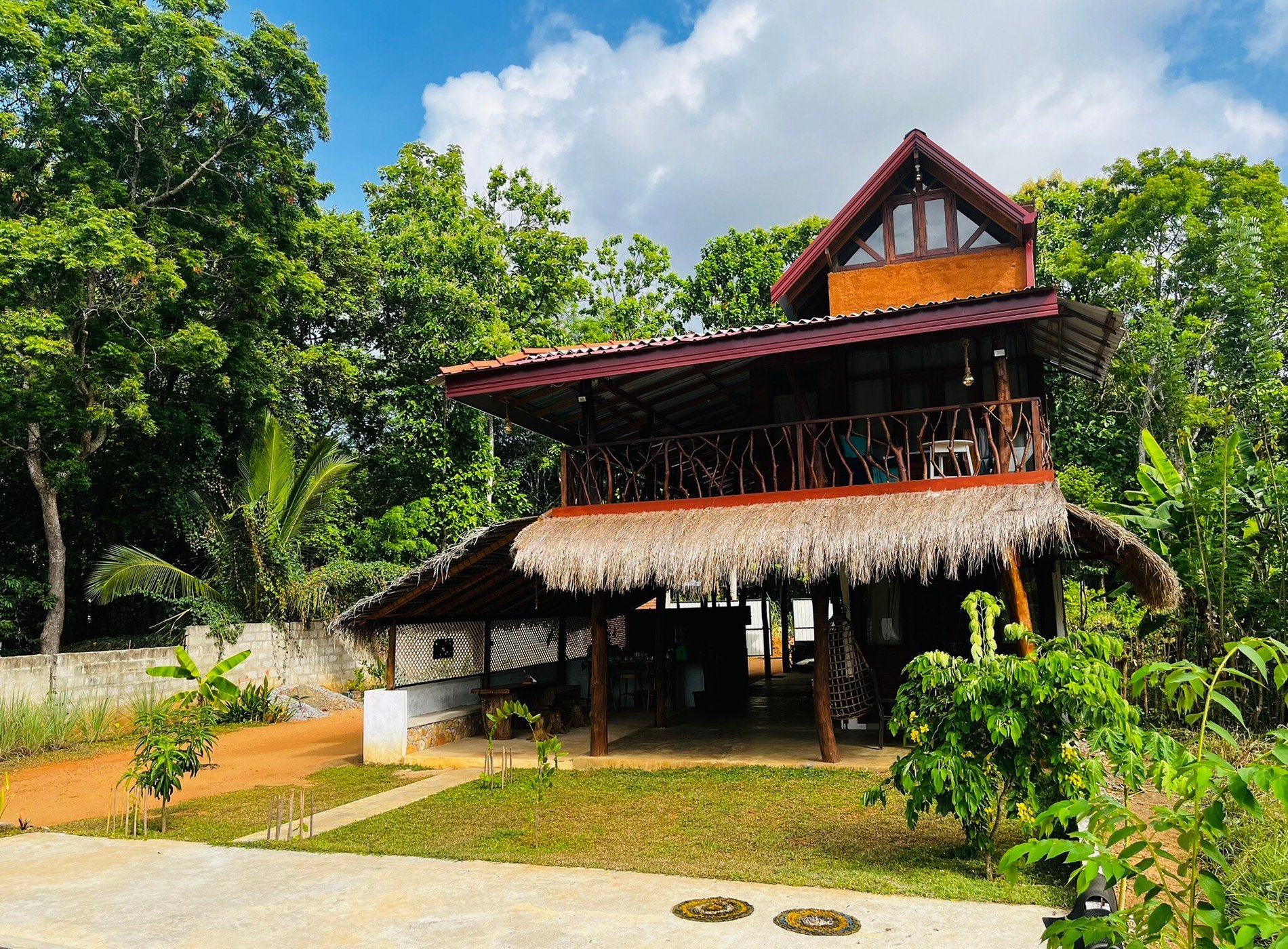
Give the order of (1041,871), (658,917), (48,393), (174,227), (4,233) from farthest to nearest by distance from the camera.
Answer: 1. (174,227)
2. (48,393)
3. (4,233)
4. (1041,871)
5. (658,917)

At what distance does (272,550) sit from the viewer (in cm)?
1752

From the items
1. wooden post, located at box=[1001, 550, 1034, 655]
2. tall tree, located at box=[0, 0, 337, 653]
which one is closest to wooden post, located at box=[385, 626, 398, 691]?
tall tree, located at box=[0, 0, 337, 653]

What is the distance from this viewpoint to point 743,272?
2448cm

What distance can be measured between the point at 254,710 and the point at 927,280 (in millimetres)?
13128

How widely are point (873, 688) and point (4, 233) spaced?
45.0 ft

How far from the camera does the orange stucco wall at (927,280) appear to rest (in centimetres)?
1161

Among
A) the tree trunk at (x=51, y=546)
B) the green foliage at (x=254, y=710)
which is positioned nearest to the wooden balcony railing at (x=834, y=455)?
the green foliage at (x=254, y=710)

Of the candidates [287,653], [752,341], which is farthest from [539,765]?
[287,653]

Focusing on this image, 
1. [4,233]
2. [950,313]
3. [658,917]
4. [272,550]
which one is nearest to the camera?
[658,917]

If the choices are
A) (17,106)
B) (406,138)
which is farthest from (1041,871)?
(406,138)

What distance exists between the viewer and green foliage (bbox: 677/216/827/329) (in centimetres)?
2419

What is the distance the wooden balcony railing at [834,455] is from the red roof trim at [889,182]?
233cm

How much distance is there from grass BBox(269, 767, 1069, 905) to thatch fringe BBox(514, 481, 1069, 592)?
1.95 metres

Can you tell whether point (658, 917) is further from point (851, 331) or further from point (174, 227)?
point (174, 227)
